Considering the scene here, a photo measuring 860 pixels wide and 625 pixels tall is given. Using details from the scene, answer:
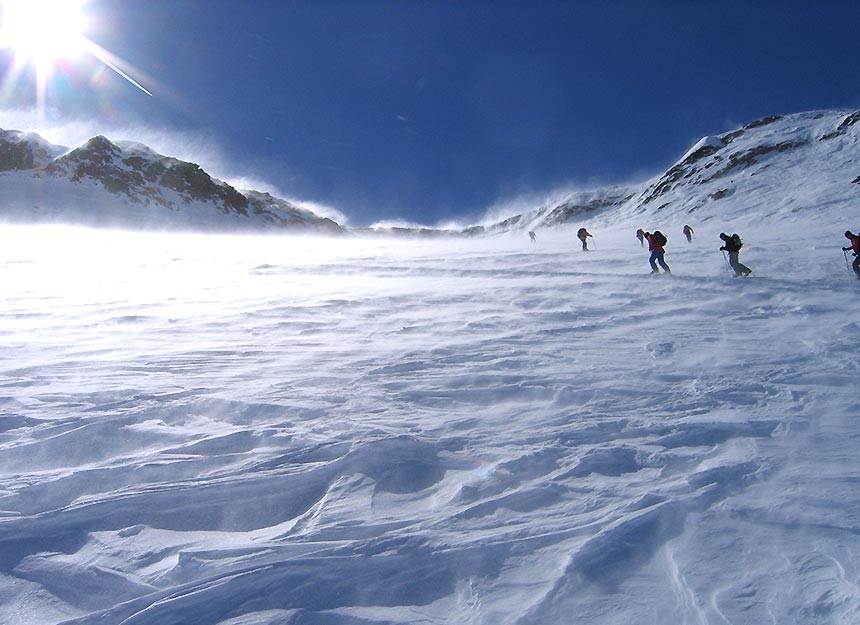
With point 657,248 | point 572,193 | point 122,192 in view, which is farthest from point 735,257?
point 572,193

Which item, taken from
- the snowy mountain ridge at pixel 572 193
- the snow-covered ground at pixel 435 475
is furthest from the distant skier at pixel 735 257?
the snowy mountain ridge at pixel 572 193

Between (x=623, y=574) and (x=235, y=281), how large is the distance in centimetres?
1440

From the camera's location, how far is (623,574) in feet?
9.11

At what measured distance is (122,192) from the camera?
138m

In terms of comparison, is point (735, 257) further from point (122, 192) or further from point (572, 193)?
point (572, 193)

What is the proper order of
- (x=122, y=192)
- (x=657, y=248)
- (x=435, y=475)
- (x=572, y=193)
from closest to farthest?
(x=435, y=475)
(x=657, y=248)
(x=122, y=192)
(x=572, y=193)

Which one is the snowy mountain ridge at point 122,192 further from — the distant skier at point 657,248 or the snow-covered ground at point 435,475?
the snow-covered ground at point 435,475

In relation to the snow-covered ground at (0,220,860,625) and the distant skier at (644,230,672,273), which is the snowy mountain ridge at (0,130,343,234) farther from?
the snow-covered ground at (0,220,860,625)

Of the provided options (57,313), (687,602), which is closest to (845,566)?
(687,602)

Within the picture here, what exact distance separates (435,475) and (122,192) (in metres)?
160

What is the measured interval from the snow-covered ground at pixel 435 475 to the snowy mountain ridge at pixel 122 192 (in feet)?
368

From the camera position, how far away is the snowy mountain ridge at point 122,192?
114 meters

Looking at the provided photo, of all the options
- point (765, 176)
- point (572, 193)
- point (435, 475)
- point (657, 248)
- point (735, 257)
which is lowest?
point (435, 475)

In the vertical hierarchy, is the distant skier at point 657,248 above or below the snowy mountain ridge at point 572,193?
below
